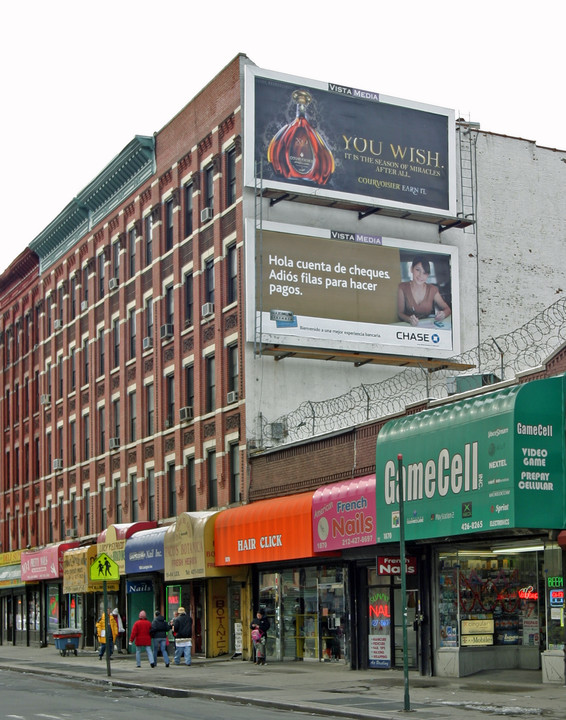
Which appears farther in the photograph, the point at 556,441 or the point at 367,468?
the point at 367,468

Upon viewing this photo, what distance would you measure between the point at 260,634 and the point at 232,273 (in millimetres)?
12677

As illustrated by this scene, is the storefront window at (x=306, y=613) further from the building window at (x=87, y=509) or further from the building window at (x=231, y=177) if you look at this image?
the building window at (x=87, y=509)

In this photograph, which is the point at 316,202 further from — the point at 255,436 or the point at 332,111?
the point at 255,436

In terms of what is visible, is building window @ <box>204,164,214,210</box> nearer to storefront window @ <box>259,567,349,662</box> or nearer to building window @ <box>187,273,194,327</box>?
building window @ <box>187,273,194,327</box>

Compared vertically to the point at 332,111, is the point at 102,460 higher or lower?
→ lower

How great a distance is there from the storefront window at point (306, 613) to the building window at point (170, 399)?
960cm

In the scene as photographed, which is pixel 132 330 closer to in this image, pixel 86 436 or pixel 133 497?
pixel 133 497

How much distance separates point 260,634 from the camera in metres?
33.1

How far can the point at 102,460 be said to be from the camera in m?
51.1

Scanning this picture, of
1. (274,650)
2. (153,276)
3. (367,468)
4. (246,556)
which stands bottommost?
(274,650)

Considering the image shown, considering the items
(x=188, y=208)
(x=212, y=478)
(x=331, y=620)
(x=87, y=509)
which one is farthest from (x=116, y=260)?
(x=331, y=620)

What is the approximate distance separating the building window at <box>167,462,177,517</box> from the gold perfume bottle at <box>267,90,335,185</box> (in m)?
12.5

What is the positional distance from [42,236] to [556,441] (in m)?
40.9

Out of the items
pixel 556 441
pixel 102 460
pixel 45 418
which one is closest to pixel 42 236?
pixel 45 418
